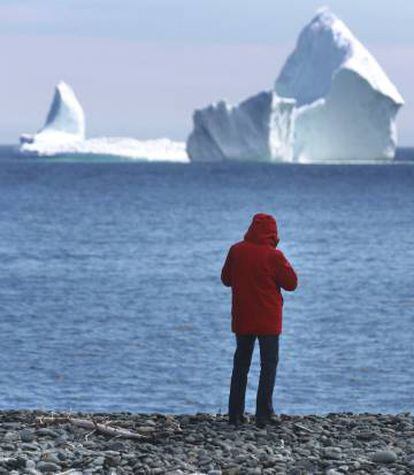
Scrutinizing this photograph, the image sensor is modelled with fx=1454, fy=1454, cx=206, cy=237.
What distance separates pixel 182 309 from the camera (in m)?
29.3

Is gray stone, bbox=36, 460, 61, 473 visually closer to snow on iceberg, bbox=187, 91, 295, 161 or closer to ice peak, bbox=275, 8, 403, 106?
snow on iceberg, bbox=187, 91, 295, 161

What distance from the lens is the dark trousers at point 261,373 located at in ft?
31.9

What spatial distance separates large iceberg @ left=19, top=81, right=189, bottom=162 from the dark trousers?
123 meters

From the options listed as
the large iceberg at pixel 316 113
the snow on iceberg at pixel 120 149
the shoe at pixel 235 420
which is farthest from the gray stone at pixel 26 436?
the snow on iceberg at pixel 120 149

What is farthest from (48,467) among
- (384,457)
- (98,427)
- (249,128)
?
(249,128)

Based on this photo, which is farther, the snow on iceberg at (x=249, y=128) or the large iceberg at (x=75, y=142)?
the large iceberg at (x=75, y=142)

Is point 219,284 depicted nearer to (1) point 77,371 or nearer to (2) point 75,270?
(2) point 75,270

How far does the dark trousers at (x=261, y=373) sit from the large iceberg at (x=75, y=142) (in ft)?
404

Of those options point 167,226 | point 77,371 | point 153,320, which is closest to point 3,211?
point 167,226

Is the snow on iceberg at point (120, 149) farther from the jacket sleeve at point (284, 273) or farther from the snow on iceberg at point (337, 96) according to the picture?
the jacket sleeve at point (284, 273)

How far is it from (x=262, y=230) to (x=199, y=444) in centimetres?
158

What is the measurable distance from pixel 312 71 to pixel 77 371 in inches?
3302

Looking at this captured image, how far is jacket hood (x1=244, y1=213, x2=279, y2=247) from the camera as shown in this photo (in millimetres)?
9781

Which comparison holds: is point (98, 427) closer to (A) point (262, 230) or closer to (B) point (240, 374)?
(B) point (240, 374)
